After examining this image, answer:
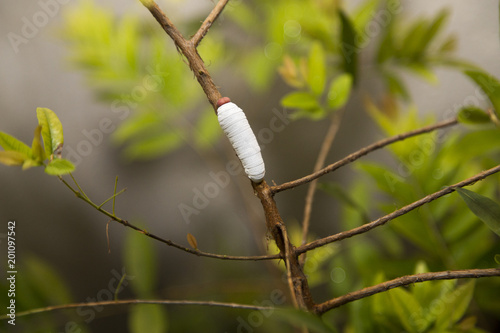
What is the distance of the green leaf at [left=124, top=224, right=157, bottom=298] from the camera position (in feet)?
2.07

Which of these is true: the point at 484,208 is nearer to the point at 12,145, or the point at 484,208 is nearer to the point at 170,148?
the point at 12,145

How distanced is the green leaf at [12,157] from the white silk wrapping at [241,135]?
180mm

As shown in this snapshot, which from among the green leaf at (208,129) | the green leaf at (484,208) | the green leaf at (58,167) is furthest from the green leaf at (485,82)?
the green leaf at (208,129)

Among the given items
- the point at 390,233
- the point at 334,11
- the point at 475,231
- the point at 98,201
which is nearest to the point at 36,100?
the point at 98,201

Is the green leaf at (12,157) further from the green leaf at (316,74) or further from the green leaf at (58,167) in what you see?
the green leaf at (316,74)

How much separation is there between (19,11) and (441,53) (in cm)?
97

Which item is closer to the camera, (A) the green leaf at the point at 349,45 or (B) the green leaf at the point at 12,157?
(B) the green leaf at the point at 12,157

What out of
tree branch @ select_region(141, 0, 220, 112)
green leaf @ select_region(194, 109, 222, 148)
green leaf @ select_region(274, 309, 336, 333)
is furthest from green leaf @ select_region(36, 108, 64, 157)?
green leaf @ select_region(194, 109, 222, 148)

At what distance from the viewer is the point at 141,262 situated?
2.09ft

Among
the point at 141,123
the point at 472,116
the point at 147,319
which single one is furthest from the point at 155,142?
the point at 472,116

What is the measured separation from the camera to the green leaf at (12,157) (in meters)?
0.33

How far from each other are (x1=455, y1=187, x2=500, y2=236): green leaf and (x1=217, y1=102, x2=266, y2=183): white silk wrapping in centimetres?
19

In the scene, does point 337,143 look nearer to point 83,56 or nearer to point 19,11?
point 83,56

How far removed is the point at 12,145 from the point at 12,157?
0.03 m
